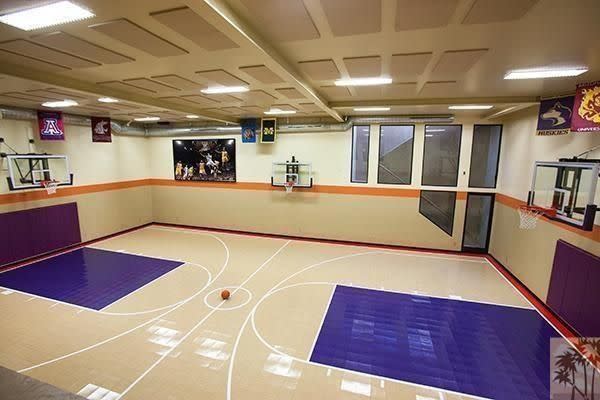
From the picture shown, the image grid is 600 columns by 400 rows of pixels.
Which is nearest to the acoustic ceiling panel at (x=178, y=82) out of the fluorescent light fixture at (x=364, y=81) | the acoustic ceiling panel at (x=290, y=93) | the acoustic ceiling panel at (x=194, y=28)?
the acoustic ceiling panel at (x=290, y=93)

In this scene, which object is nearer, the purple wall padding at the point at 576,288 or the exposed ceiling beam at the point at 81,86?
the exposed ceiling beam at the point at 81,86

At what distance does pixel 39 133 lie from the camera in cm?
652

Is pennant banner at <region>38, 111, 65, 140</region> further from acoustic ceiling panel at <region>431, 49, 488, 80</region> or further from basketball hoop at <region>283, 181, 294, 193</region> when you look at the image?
acoustic ceiling panel at <region>431, 49, 488, 80</region>

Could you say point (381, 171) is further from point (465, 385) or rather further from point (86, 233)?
point (86, 233)

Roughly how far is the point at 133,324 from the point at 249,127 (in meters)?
5.80

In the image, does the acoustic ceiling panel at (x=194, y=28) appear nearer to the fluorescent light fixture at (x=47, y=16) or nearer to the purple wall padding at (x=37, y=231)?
the fluorescent light fixture at (x=47, y=16)

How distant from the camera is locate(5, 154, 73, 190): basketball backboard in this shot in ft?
19.3

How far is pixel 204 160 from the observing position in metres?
9.07

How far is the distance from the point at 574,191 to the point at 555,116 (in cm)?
137

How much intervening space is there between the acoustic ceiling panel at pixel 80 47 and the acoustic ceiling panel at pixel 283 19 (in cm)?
181

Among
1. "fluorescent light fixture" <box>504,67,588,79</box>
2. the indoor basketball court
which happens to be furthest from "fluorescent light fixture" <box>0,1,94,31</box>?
"fluorescent light fixture" <box>504,67,588,79</box>

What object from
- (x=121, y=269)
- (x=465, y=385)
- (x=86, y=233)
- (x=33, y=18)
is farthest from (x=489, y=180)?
(x=86, y=233)

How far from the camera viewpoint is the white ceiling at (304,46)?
2.10 metres

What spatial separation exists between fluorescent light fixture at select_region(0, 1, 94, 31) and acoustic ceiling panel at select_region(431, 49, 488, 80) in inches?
132
